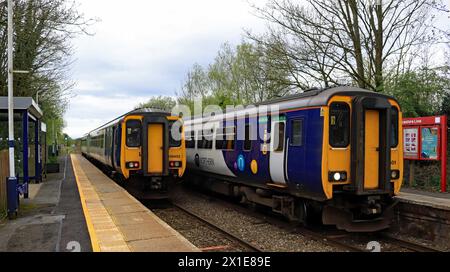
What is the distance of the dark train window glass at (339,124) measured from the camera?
26.8 ft

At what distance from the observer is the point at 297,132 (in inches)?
343

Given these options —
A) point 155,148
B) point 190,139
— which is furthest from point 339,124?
point 190,139

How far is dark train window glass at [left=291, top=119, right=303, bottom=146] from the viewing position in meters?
8.57

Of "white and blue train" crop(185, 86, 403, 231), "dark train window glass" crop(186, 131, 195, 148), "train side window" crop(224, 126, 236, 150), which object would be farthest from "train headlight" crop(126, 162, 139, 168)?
"white and blue train" crop(185, 86, 403, 231)

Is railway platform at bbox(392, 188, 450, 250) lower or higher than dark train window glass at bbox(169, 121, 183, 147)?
lower

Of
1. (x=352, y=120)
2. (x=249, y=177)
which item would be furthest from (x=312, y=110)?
(x=249, y=177)

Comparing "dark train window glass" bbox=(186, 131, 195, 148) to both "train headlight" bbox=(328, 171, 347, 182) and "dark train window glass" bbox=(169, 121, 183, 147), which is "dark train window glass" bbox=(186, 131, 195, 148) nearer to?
"dark train window glass" bbox=(169, 121, 183, 147)

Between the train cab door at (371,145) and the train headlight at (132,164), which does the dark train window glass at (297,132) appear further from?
the train headlight at (132,164)

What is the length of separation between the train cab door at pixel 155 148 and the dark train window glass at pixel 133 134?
32 centimetres

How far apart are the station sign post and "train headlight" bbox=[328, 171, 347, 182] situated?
5.14 metres

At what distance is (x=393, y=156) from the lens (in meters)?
8.78
